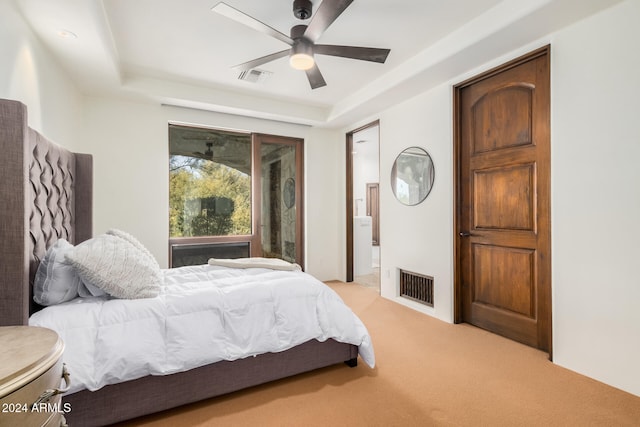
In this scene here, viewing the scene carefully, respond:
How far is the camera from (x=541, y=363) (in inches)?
93.3

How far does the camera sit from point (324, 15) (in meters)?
1.95

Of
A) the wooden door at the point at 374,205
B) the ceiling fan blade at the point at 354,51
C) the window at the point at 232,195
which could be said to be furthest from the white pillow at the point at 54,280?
the wooden door at the point at 374,205

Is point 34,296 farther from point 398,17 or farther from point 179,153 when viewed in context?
point 398,17

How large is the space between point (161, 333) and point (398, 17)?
2826mm

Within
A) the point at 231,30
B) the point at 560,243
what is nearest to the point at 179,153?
the point at 231,30

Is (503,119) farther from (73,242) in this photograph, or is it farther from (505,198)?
(73,242)

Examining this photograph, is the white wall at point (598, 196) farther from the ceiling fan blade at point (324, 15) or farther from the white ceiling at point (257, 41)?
the ceiling fan blade at point (324, 15)

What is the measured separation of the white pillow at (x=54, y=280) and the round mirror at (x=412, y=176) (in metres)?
3.27

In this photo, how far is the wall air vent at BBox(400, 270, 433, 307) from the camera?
357 centimetres

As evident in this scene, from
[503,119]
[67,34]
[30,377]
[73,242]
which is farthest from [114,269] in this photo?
[503,119]

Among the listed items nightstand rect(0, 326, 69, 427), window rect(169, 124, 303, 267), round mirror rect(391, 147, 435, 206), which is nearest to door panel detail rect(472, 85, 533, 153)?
round mirror rect(391, 147, 435, 206)

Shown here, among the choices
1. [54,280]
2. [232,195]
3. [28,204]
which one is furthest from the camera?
[232,195]

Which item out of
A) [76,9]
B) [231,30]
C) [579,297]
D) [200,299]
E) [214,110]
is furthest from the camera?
[214,110]

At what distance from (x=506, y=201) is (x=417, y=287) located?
56.7 inches
